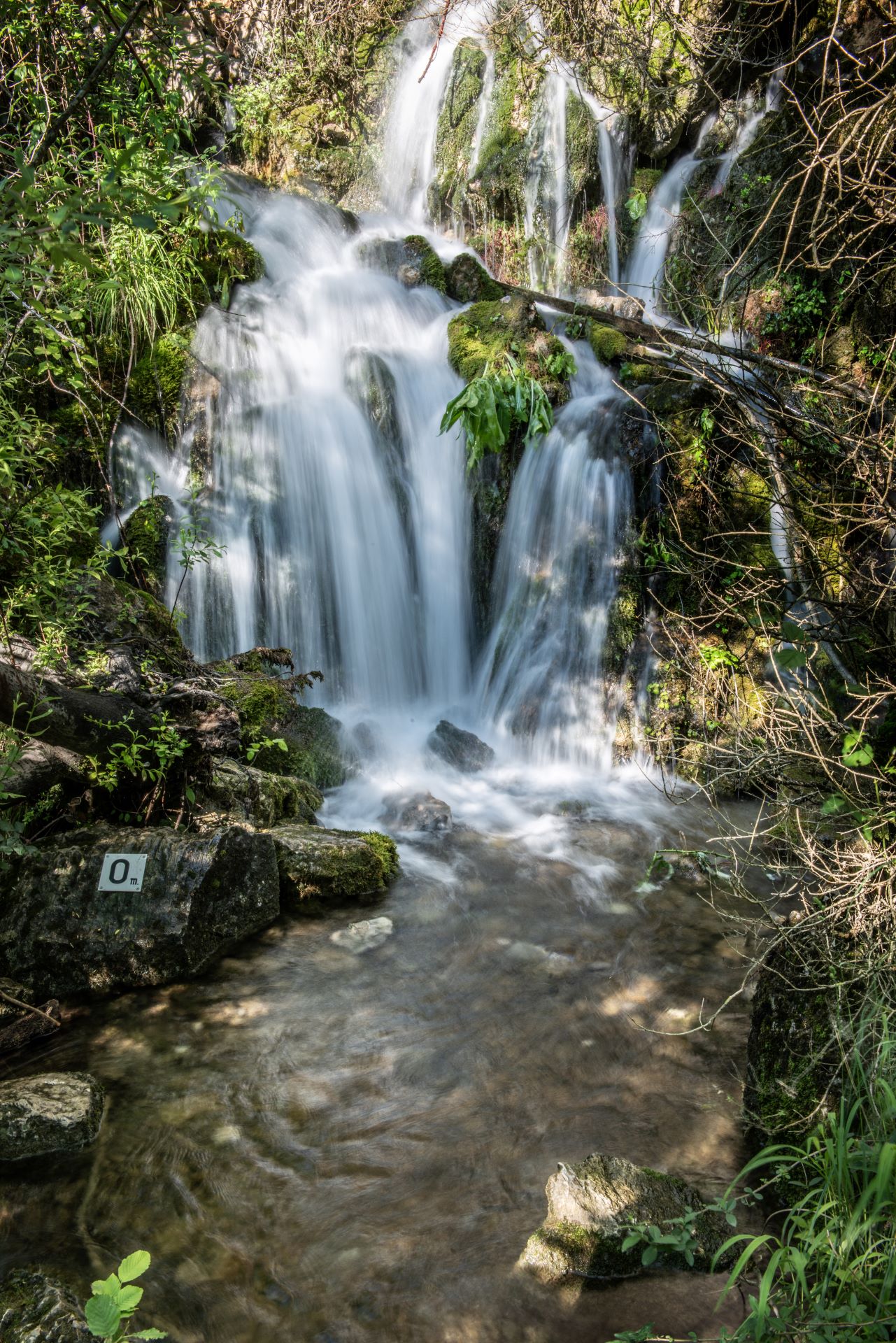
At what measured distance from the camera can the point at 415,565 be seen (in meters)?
8.04

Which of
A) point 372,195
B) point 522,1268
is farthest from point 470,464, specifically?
point 372,195

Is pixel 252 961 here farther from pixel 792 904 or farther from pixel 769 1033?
pixel 792 904

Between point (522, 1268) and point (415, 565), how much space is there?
6386 mm

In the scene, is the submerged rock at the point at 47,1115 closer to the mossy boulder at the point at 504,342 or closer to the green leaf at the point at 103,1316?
the green leaf at the point at 103,1316

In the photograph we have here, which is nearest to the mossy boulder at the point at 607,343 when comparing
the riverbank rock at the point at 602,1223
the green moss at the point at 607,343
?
the green moss at the point at 607,343

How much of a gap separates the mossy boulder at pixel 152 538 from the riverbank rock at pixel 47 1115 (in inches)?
161

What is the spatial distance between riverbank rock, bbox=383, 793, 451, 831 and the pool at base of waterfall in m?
0.76

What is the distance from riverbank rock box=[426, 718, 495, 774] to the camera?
679cm

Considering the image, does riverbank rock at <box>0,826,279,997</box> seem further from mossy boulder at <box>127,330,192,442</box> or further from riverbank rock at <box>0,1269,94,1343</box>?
mossy boulder at <box>127,330,192,442</box>

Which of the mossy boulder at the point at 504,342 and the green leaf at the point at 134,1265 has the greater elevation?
the mossy boulder at the point at 504,342

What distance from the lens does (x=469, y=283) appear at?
10.2 m

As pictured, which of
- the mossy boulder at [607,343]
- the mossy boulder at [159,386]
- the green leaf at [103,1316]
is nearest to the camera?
the green leaf at [103,1316]

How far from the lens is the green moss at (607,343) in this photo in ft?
28.3

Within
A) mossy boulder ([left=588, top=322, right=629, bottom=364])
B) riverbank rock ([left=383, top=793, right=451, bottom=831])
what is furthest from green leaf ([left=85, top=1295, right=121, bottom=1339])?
mossy boulder ([left=588, top=322, right=629, bottom=364])
